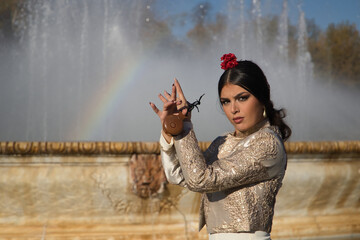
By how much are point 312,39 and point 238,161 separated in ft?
67.6

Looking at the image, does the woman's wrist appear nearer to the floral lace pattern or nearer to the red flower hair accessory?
the floral lace pattern

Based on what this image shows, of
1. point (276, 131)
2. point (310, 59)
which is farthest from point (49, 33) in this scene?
point (310, 59)

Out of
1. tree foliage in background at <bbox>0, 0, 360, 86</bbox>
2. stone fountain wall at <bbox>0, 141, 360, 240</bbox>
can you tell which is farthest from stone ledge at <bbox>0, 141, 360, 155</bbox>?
tree foliage in background at <bbox>0, 0, 360, 86</bbox>

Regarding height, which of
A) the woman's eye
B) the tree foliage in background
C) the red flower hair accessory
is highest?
the tree foliage in background

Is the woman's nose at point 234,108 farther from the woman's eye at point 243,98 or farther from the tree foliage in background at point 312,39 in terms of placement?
the tree foliage in background at point 312,39

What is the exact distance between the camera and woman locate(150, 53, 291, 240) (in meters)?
1.56

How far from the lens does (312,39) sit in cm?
2108

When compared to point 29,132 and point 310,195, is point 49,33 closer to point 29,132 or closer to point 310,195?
point 29,132

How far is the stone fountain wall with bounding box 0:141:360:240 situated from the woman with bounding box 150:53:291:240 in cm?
128

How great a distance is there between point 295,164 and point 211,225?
6.22 ft

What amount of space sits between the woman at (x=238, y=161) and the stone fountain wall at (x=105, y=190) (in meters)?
1.28

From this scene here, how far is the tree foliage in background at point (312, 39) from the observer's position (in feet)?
63.7

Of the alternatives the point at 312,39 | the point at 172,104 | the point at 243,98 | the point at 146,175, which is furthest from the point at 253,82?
the point at 312,39

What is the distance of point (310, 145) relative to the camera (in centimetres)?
335
